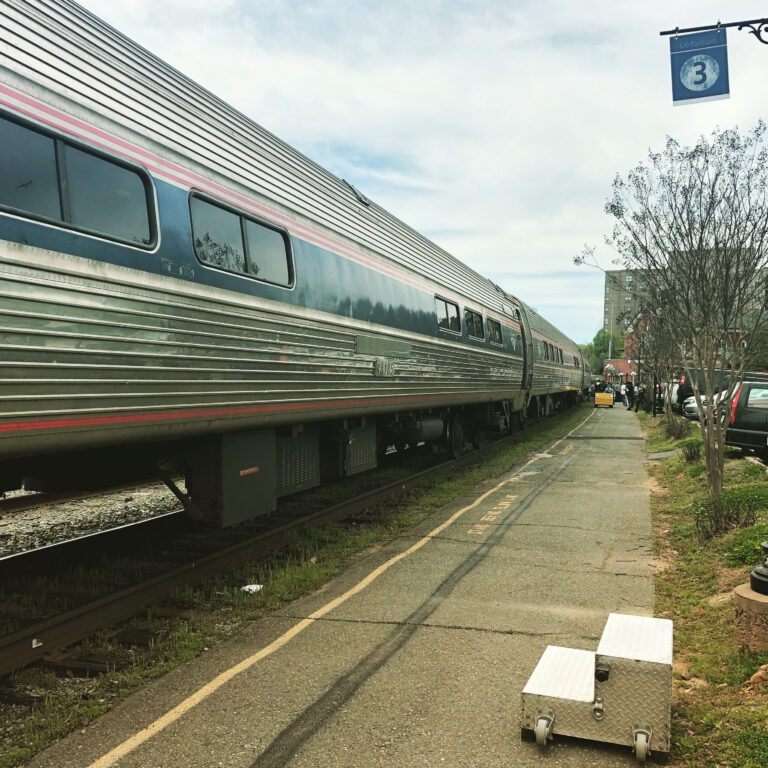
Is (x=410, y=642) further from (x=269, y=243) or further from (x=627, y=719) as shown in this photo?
(x=269, y=243)

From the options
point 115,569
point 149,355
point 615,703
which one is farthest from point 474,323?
point 615,703

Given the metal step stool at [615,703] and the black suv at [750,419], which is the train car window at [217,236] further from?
the black suv at [750,419]

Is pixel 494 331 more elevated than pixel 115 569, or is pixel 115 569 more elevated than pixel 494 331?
pixel 494 331

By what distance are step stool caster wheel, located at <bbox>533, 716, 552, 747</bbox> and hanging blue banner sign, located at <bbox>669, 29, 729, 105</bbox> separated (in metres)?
7.17

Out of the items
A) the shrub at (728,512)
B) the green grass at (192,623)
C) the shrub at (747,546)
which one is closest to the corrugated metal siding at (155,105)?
the green grass at (192,623)

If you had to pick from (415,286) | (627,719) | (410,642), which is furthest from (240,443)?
(415,286)

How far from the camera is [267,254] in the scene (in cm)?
644

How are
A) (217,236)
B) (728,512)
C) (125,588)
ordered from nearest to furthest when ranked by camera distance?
(125,588) → (217,236) → (728,512)

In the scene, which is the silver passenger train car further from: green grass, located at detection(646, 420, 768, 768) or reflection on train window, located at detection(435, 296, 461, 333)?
green grass, located at detection(646, 420, 768, 768)

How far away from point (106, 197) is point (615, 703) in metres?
3.96

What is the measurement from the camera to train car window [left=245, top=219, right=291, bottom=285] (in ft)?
20.2

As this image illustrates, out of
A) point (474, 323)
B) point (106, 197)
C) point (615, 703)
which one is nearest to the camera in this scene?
point (615, 703)

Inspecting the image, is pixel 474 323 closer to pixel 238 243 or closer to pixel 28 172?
pixel 238 243

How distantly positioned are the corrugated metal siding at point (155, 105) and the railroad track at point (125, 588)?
10.0ft
